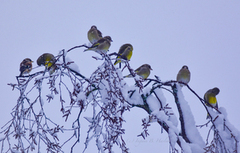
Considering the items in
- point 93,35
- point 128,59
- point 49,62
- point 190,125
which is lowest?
point 190,125

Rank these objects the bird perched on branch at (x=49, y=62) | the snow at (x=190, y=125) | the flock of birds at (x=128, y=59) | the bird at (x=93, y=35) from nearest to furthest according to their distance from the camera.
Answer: the bird perched on branch at (x=49, y=62) → the snow at (x=190, y=125) → the flock of birds at (x=128, y=59) → the bird at (x=93, y=35)

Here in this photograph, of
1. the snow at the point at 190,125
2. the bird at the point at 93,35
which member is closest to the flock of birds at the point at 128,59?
the bird at the point at 93,35

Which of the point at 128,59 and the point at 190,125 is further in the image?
the point at 128,59

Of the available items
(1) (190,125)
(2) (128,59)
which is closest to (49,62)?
(1) (190,125)

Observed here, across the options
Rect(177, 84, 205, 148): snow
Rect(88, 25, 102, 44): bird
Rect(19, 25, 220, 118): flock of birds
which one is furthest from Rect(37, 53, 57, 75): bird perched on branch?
Rect(177, 84, 205, 148): snow

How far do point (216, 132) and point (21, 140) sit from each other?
6.13 ft

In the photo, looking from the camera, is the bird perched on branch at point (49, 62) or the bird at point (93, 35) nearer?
the bird perched on branch at point (49, 62)

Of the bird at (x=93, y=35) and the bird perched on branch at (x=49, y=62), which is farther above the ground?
the bird at (x=93, y=35)

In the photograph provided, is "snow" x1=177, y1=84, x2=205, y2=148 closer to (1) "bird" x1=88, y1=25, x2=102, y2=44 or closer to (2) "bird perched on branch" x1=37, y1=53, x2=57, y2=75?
(2) "bird perched on branch" x1=37, y1=53, x2=57, y2=75

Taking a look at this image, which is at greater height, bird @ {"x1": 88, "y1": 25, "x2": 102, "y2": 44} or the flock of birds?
bird @ {"x1": 88, "y1": 25, "x2": 102, "y2": 44}

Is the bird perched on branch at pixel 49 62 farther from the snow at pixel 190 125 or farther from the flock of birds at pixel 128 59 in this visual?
the snow at pixel 190 125

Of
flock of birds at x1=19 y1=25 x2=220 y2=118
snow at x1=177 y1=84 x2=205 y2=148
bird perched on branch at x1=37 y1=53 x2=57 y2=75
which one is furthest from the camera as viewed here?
flock of birds at x1=19 y1=25 x2=220 y2=118

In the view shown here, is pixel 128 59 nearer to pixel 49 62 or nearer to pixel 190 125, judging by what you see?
pixel 190 125

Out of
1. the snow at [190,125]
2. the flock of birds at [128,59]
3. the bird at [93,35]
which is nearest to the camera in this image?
the snow at [190,125]
